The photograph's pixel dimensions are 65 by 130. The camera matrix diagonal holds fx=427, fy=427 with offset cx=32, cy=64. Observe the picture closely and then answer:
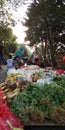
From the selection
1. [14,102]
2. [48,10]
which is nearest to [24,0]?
[48,10]

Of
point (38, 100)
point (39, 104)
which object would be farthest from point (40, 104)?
point (38, 100)

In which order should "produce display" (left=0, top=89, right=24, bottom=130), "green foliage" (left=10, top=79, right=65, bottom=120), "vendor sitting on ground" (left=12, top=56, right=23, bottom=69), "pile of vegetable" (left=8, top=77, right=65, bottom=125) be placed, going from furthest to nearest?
1. "vendor sitting on ground" (left=12, top=56, right=23, bottom=69)
2. "green foliage" (left=10, top=79, right=65, bottom=120)
3. "pile of vegetable" (left=8, top=77, right=65, bottom=125)
4. "produce display" (left=0, top=89, right=24, bottom=130)

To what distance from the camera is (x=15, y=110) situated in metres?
7.68

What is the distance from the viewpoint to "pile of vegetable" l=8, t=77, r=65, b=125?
24.6ft

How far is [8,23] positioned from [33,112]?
38.3 m

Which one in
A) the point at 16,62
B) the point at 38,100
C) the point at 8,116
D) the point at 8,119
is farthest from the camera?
the point at 16,62

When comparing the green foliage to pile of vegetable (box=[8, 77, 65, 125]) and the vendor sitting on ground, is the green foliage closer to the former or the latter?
pile of vegetable (box=[8, 77, 65, 125])

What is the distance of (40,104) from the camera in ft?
25.6

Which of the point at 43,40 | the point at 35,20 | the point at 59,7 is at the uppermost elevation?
the point at 59,7

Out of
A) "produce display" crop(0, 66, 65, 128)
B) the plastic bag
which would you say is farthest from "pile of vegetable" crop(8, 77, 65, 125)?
the plastic bag

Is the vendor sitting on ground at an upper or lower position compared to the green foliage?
lower

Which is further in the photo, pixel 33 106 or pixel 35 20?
pixel 35 20

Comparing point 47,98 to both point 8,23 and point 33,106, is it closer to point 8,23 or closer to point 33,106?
point 33,106

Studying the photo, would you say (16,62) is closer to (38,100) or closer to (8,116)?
(38,100)
